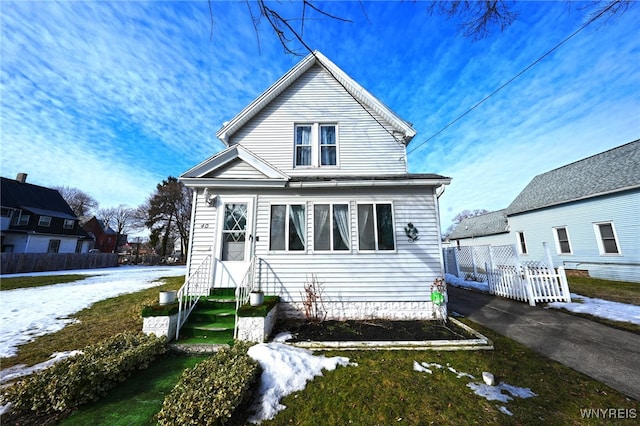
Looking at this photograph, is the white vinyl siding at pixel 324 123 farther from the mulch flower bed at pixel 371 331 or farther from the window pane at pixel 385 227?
the mulch flower bed at pixel 371 331

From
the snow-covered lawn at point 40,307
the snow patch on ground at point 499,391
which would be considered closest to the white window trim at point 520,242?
the snow patch on ground at point 499,391

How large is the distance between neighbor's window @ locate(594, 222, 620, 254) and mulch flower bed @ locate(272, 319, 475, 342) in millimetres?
13640

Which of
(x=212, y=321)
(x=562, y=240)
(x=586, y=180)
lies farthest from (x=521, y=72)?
(x=562, y=240)

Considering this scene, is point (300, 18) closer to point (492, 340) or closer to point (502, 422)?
point (502, 422)

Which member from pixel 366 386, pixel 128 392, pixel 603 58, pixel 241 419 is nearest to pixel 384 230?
pixel 366 386

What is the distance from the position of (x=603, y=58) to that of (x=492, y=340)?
24.9 feet

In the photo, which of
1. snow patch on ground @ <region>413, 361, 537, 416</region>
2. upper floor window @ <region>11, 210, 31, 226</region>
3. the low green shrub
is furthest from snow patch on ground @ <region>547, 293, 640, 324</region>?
upper floor window @ <region>11, 210, 31, 226</region>

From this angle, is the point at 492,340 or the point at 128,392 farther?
the point at 492,340

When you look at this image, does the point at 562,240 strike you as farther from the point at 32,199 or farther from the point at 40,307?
the point at 32,199

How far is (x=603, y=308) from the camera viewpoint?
23.9ft

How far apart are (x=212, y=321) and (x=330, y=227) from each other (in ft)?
12.9

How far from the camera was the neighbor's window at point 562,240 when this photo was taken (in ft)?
47.4

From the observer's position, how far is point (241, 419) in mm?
3021

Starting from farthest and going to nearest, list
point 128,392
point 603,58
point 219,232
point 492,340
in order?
point 219,232 < point 603,58 < point 492,340 < point 128,392
